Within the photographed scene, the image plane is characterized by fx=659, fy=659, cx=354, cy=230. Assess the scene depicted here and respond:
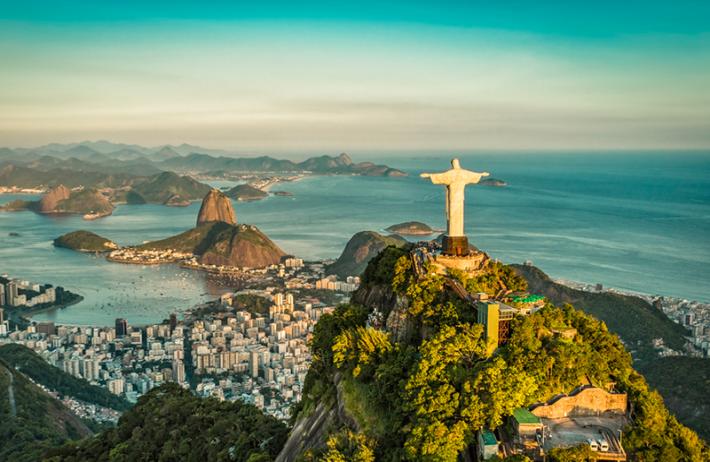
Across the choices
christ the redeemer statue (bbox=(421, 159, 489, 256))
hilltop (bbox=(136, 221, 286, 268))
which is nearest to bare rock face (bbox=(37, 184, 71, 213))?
hilltop (bbox=(136, 221, 286, 268))

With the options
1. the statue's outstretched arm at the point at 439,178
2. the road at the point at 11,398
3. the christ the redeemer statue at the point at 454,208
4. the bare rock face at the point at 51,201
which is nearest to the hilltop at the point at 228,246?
the road at the point at 11,398

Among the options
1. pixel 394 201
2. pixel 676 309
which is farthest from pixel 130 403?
pixel 394 201

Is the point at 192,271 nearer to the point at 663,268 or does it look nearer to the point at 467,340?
the point at 663,268

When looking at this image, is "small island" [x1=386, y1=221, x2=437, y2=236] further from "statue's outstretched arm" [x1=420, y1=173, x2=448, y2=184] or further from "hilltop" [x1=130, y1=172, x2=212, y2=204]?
"hilltop" [x1=130, y1=172, x2=212, y2=204]

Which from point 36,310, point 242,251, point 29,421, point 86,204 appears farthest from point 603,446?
point 86,204

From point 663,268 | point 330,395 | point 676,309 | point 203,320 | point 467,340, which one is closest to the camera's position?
point 467,340

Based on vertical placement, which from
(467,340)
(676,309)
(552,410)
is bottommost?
(676,309)
